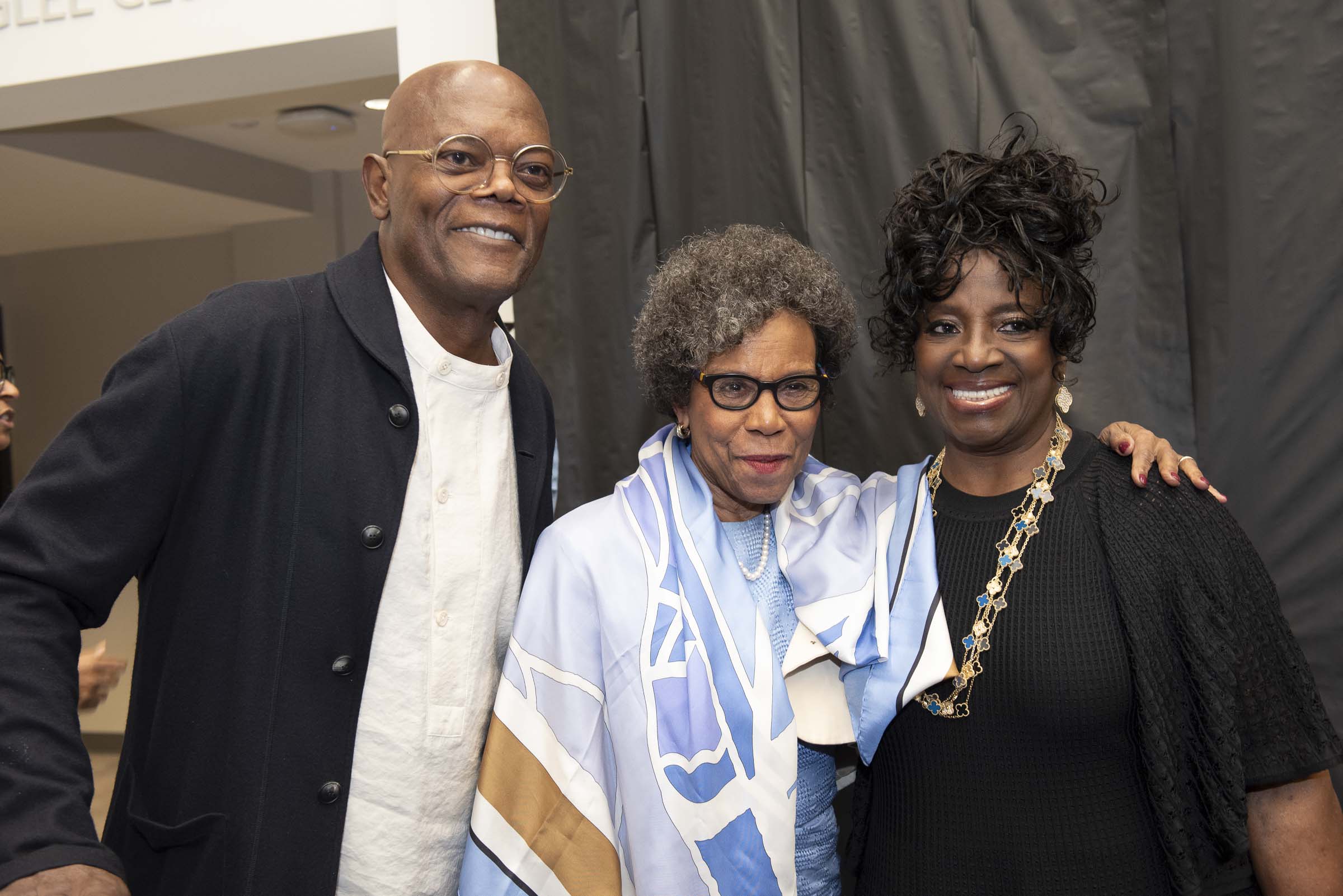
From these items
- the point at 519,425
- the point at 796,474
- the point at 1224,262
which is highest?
the point at 1224,262

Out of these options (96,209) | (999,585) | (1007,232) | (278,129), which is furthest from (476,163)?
(96,209)

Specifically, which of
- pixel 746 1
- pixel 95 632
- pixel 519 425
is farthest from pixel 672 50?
pixel 95 632

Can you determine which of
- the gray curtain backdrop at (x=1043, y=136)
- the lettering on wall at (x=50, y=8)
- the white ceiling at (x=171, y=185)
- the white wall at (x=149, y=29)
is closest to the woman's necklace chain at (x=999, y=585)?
the gray curtain backdrop at (x=1043, y=136)

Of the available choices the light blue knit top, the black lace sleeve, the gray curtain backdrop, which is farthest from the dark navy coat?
the black lace sleeve

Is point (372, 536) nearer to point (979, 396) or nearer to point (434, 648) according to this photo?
point (434, 648)

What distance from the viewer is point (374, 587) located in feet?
5.05

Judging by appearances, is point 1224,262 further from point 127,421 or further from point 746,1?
point 127,421

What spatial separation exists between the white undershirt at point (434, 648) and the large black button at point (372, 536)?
0.05m

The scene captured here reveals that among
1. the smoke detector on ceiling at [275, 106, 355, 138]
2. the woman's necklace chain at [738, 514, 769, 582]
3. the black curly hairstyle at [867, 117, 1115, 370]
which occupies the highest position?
the smoke detector on ceiling at [275, 106, 355, 138]

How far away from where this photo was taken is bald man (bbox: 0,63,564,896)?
1.40 m

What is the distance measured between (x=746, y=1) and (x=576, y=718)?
1745 mm

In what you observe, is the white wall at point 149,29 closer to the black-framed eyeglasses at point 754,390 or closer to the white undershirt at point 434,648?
the white undershirt at point 434,648

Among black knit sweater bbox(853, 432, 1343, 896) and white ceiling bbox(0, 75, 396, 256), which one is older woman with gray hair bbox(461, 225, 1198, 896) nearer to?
black knit sweater bbox(853, 432, 1343, 896)

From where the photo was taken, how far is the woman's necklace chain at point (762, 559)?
175cm
